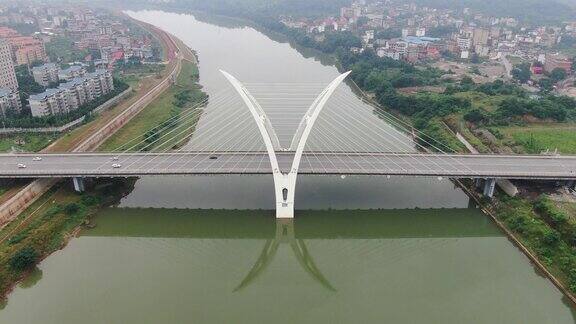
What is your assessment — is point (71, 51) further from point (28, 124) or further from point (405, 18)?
point (405, 18)

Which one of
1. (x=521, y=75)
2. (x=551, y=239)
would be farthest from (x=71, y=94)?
(x=521, y=75)

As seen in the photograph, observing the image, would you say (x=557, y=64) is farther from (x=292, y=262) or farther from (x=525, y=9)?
(x=525, y=9)

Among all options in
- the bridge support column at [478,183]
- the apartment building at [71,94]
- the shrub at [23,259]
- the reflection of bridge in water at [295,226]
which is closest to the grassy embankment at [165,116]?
the apartment building at [71,94]

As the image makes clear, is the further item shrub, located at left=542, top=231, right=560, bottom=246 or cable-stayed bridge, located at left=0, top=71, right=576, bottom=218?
cable-stayed bridge, located at left=0, top=71, right=576, bottom=218

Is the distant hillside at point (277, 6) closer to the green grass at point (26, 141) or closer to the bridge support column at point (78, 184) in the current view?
the green grass at point (26, 141)

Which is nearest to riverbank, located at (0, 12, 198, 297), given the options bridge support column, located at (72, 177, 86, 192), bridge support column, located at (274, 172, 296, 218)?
bridge support column, located at (72, 177, 86, 192)

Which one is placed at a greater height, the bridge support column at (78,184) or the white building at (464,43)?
the bridge support column at (78,184)

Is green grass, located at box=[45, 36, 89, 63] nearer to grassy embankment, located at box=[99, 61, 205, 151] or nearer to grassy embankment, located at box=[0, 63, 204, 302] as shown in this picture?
grassy embankment, located at box=[99, 61, 205, 151]
